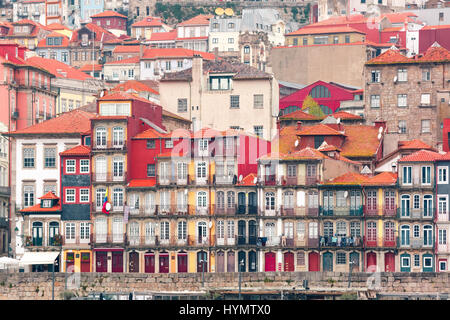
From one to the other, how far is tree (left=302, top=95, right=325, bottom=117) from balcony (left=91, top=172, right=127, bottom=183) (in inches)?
898

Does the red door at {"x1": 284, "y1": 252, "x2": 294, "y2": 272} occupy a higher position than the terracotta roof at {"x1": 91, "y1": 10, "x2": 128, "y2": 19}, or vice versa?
the terracotta roof at {"x1": 91, "y1": 10, "x2": 128, "y2": 19}

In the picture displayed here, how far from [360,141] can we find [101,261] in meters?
19.3

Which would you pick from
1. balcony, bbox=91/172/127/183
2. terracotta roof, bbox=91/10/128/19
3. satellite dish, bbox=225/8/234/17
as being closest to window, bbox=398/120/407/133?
balcony, bbox=91/172/127/183

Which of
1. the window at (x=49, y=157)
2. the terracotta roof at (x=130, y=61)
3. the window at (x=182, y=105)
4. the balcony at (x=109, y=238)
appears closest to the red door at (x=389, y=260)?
the balcony at (x=109, y=238)

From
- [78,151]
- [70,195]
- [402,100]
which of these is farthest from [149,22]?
[70,195]

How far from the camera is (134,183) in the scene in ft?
248

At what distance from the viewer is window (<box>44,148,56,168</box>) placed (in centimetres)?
8050

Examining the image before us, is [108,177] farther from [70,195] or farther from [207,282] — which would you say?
[207,282]

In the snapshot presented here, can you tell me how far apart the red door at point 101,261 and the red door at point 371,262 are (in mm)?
14792

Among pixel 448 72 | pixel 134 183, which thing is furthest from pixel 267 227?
pixel 448 72

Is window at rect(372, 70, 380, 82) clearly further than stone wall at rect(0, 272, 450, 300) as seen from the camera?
Yes

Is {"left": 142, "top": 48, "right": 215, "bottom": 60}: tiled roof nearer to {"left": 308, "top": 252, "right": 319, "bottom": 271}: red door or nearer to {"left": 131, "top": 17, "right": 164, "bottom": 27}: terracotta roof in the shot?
{"left": 131, "top": 17, "right": 164, "bottom": 27}: terracotta roof

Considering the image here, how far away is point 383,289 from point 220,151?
15.5 m

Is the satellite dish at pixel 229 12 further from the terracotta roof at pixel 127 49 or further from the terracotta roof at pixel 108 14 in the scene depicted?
the terracotta roof at pixel 127 49
